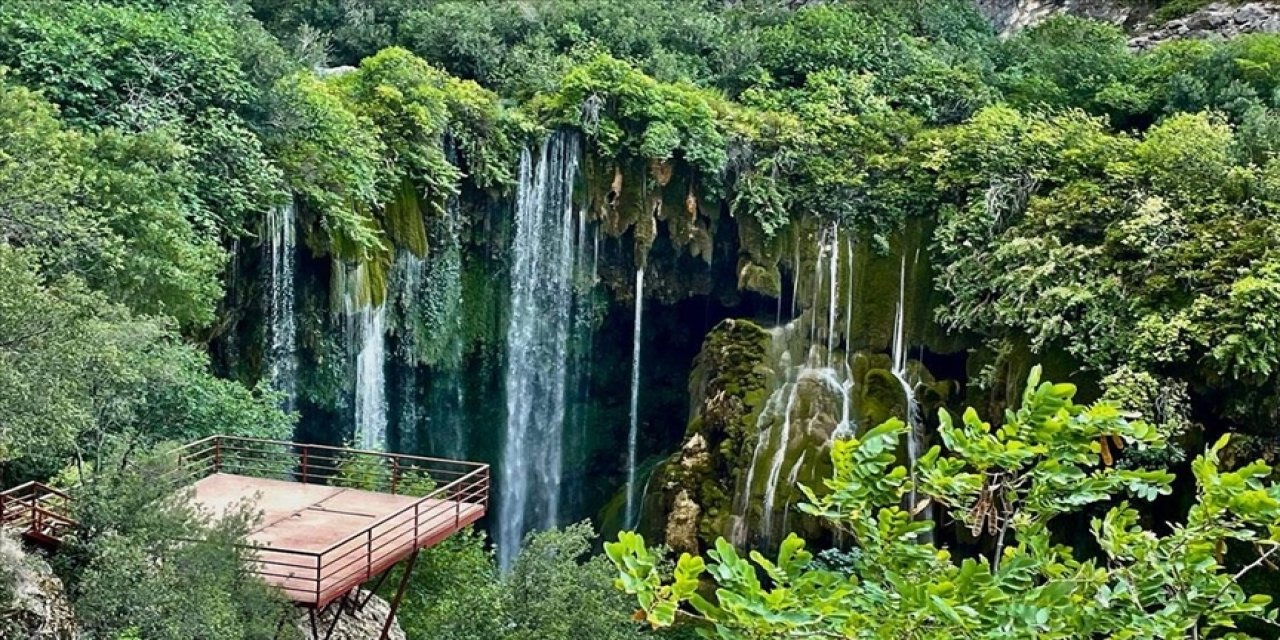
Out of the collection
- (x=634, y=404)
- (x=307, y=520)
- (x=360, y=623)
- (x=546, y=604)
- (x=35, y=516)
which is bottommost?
(x=360, y=623)

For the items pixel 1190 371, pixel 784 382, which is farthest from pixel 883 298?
pixel 1190 371

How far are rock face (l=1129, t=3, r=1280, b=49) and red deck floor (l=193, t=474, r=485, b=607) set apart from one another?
20149 millimetres

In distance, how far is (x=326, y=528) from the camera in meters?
9.64

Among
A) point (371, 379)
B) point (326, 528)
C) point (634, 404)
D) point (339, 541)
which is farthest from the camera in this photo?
point (634, 404)

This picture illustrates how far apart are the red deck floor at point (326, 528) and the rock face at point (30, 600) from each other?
1.28m

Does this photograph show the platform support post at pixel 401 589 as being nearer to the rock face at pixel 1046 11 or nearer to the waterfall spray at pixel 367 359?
the waterfall spray at pixel 367 359

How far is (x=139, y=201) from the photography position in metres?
12.1

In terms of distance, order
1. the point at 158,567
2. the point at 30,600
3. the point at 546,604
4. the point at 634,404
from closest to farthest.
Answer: the point at 30,600, the point at 158,567, the point at 546,604, the point at 634,404

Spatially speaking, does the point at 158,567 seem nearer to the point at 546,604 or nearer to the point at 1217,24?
the point at 546,604

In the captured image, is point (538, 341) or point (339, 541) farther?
point (538, 341)

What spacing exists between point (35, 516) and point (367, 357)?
28.5 ft

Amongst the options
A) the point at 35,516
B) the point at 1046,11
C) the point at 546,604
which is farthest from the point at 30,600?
the point at 1046,11

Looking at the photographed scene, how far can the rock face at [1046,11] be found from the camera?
26.6 m

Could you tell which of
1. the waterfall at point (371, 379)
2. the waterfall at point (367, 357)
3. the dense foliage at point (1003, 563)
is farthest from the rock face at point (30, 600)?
the waterfall at point (371, 379)
